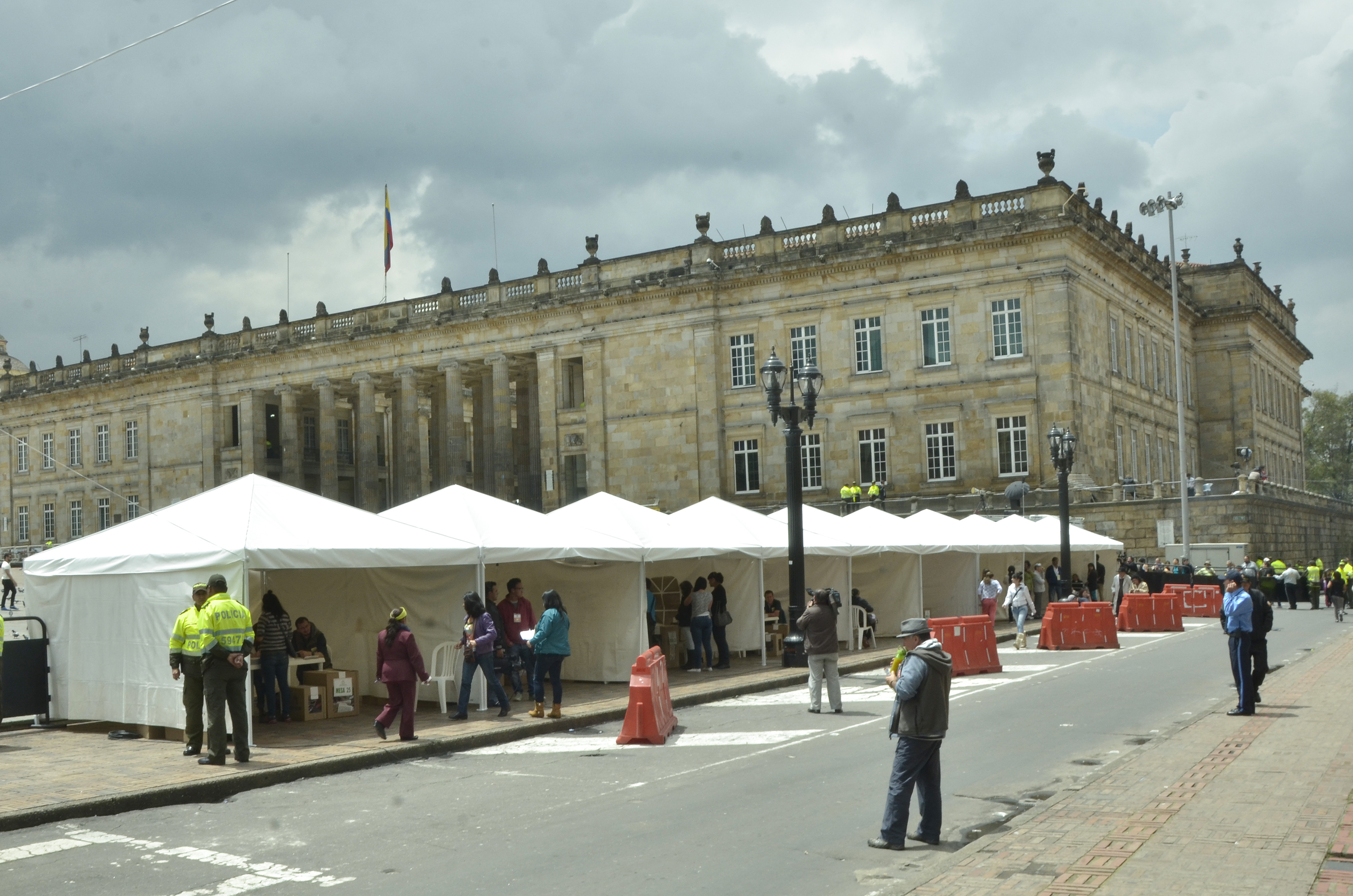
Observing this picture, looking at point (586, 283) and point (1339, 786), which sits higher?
point (586, 283)

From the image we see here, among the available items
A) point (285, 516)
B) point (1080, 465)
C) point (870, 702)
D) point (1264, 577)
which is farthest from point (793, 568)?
point (1080, 465)

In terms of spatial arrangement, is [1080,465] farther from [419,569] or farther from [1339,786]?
[1339,786]

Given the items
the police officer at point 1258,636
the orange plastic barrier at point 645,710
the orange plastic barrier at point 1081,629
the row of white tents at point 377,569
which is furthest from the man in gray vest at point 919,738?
the orange plastic barrier at point 1081,629

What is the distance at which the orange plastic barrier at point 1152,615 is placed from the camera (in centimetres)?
2858

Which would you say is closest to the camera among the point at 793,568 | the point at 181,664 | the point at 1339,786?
the point at 1339,786

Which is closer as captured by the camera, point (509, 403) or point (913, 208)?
point (913, 208)

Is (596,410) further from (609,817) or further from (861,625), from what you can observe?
(609,817)

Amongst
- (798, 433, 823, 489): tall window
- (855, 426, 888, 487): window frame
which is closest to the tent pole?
(855, 426, 888, 487): window frame

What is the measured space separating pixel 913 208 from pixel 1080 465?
35.1 ft

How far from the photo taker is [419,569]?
17.0 meters

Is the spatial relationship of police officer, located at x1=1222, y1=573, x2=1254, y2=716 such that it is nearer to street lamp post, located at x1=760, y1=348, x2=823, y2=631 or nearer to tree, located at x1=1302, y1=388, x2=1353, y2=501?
street lamp post, located at x1=760, y1=348, x2=823, y2=631

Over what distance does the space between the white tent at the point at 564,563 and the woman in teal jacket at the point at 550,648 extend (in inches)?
55.4

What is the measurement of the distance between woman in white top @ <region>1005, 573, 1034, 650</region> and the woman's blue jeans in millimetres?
14772

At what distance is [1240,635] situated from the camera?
1415cm
